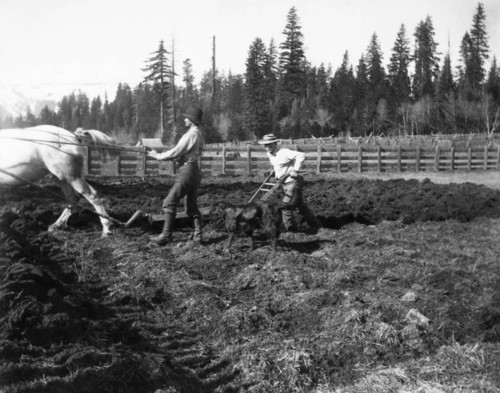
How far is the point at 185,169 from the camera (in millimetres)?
6980

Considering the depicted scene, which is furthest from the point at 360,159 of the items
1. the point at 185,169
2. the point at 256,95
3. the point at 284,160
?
the point at 256,95

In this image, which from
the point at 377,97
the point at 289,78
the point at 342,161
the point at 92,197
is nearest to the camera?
the point at 92,197

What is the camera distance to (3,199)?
27.7 ft

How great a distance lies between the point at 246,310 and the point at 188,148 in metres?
2.92

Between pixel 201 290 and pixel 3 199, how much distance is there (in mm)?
4825

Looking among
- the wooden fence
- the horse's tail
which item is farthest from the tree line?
the horse's tail

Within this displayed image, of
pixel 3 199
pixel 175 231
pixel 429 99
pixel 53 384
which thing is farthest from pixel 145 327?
pixel 429 99

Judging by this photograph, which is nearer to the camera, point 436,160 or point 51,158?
point 51,158

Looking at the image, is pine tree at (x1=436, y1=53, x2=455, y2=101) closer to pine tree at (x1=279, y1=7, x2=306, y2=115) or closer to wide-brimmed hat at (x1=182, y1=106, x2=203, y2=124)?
pine tree at (x1=279, y1=7, x2=306, y2=115)

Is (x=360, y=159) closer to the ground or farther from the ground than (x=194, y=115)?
Answer: closer to the ground

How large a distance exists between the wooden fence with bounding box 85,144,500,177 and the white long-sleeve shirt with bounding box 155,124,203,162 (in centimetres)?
1295

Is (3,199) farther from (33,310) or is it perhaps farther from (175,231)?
(33,310)

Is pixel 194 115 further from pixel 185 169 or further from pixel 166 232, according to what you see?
pixel 166 232

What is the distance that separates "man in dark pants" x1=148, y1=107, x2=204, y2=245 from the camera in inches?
272
